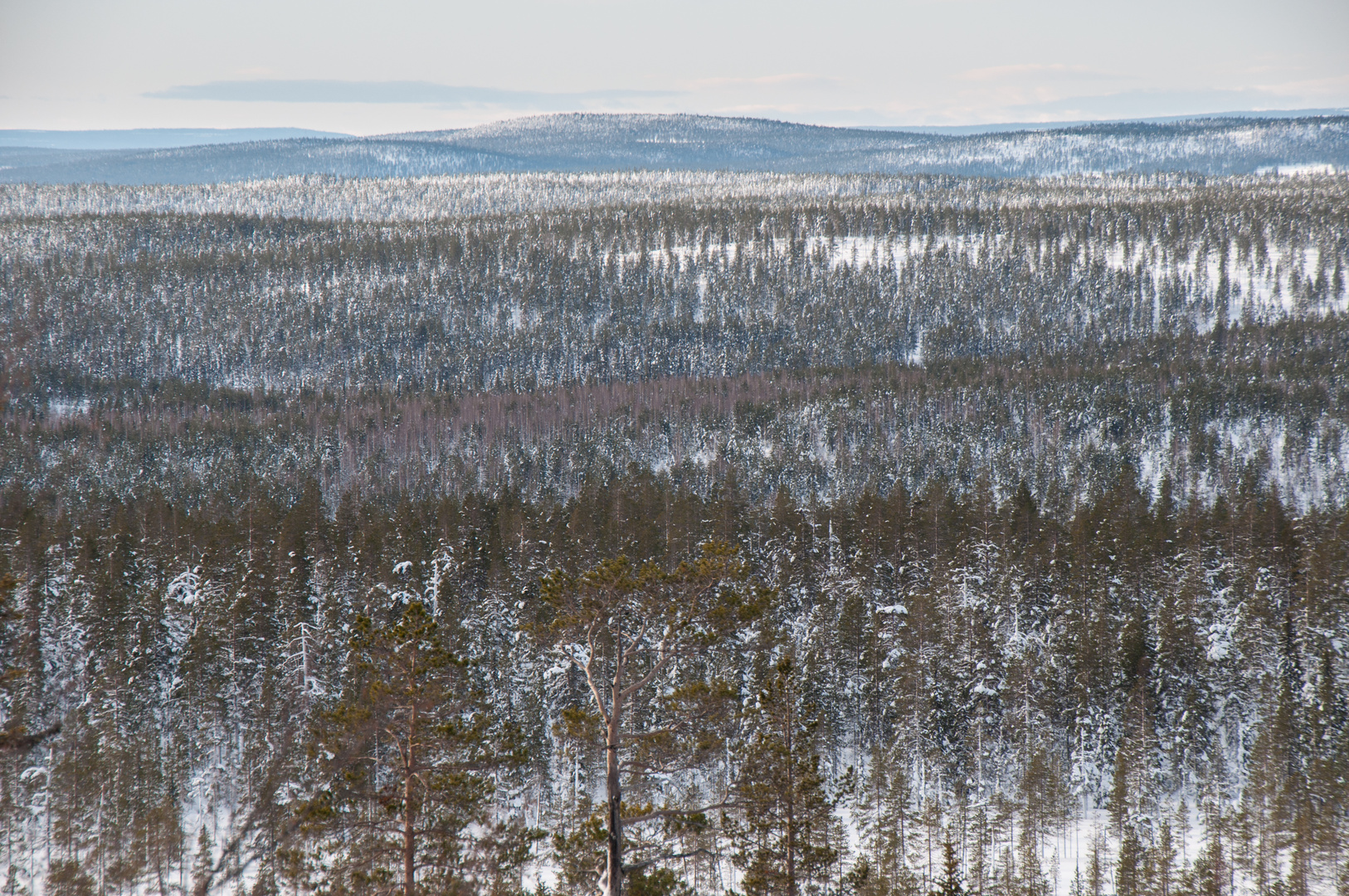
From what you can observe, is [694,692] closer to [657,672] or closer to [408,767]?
[657,672]

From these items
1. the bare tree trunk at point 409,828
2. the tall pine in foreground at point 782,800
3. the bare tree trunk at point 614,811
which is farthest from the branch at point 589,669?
the tall pine in foreground at point 782,800

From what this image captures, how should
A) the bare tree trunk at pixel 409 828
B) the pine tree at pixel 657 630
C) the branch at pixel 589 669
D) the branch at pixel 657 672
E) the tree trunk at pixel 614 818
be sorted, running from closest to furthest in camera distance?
the branch at pixel 657 672 → the tree trunk at pixel 614 818 → the branch at pixel 589 669 → the pine tree at pixel 657 630 → the bare tree trunk at pixel 409 828

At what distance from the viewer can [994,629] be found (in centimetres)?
5884

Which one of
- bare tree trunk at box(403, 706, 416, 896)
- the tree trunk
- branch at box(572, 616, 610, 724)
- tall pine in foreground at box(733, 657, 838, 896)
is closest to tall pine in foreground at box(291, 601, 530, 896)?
bare tree trunk at box(403, 706, 416, 896)

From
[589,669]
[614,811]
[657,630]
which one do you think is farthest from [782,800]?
[589,669]

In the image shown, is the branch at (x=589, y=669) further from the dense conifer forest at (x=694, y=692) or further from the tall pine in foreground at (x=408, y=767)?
the tall pine in foreground at (x=408, y=767)

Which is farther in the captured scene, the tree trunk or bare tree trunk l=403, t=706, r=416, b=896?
bare tree trunk l=403, t=706, r=416, b=896

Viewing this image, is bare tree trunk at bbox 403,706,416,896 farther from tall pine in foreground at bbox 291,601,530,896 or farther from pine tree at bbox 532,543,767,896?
pine tree at bbox 532,543,767,896

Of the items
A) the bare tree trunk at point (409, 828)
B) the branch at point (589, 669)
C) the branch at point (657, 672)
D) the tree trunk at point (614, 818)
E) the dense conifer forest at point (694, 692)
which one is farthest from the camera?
the dense conifer forest at point (694, 692)

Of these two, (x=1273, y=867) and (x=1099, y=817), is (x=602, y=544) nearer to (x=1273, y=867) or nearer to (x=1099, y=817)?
(x=1099, y=817)

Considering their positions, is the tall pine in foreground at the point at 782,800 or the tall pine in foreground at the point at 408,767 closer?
the tall pine in foreground at the point at 408,767

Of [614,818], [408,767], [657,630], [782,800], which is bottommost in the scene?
[782,800]

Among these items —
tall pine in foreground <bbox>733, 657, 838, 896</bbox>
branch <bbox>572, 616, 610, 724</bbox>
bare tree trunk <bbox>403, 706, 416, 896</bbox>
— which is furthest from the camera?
tall pine in foreground <bbox>733, 657, 838, 896</bbox>

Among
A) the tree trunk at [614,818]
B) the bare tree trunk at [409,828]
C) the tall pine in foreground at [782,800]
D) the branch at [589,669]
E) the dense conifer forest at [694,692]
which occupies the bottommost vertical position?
the dense conifer forest at [694,692]
